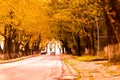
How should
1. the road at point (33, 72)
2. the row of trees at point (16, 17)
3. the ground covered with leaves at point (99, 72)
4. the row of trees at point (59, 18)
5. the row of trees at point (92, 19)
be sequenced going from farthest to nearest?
the row of trees at point (16, 17) → the row of trees at point (59, 18) → the row of trees at point (92, 19) → the road at point (33, 72) → the ground covered with leaves at point (99, 72)

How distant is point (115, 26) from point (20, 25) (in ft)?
124

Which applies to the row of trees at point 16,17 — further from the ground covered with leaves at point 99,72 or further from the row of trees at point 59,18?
the ground covered with leaves at point 99,72

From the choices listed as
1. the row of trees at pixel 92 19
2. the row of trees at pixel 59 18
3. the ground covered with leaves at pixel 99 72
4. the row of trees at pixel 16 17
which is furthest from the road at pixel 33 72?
the row of trees at pixel 16 17

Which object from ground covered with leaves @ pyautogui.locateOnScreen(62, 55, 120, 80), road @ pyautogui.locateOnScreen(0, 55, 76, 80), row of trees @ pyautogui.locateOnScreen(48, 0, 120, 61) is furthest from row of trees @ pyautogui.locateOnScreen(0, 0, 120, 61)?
ground covered with leaves @ pyautogui.locateOnScreen(62, 55, 120, 80)

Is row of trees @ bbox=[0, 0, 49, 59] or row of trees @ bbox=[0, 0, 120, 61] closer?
row of trees @ bbox=[0, 0, 120, 61]

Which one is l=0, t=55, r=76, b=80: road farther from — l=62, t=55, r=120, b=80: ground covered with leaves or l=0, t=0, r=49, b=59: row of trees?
l=0, t=0, r=49, b=59: row of trees

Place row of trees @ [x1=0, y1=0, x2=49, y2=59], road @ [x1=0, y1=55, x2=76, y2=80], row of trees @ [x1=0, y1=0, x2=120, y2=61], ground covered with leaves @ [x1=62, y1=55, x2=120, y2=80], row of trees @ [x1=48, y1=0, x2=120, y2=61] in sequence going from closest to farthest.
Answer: ground covered with leaves @ [x1=62, y1=55, x2=120, y2=80]
road @ [x1=0, y1=55, x2=76, y2=80]
row of trees @ [x1=48, y1=0, x2=120, y2=61]
row of trees @ [x1=0, y1=0, x2=120, y2=61]
row of trees @ [x1=0, y1=0, x2=49, y2=59]

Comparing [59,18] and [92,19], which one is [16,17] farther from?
[92,19]

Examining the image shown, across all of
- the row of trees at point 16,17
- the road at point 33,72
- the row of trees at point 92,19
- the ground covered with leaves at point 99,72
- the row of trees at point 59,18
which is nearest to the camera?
the ground covered with leaves at point 99,72

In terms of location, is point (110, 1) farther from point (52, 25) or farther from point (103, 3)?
point (52, 25)

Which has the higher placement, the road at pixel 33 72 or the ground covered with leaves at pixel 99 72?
the ground covered with leaves at pixel 99 72

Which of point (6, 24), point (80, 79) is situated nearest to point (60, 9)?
point (6, 24)

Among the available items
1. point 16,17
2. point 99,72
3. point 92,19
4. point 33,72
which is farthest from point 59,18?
point 99,72

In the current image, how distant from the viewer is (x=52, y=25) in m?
69.2
